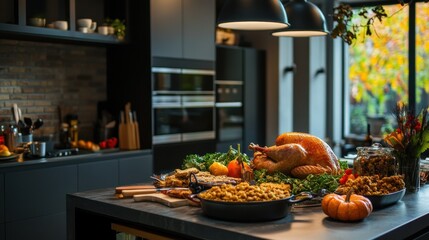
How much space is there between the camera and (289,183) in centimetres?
275

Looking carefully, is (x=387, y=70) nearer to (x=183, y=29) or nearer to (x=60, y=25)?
(x=183, y=29)

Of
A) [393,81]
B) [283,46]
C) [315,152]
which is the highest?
[283,46]

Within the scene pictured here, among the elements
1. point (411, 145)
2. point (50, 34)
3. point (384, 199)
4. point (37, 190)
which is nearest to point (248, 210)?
point (384, 199)

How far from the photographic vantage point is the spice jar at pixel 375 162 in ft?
9.28

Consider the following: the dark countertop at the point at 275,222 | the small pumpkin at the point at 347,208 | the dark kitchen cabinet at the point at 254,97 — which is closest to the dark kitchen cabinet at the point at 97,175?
the dark countertop at the point at 275,222

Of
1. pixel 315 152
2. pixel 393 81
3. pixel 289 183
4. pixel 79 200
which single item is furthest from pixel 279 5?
pixel 393 81

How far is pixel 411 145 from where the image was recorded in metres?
2.97

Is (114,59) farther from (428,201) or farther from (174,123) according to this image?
(428,201)

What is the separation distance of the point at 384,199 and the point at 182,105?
3442mm

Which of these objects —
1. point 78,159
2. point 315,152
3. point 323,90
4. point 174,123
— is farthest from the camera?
point 323,90

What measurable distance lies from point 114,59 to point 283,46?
7.88 feet

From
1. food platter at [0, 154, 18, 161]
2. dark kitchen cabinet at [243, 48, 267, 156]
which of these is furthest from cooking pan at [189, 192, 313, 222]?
dark kitchen cabinet at [243, 48, 267, 156]

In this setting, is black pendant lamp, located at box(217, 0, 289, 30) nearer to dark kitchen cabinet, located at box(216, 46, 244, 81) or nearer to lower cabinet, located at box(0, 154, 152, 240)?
lower cabinet, located at box(0, 154, 152, 240)

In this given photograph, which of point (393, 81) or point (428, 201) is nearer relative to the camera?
point (428, 201)
